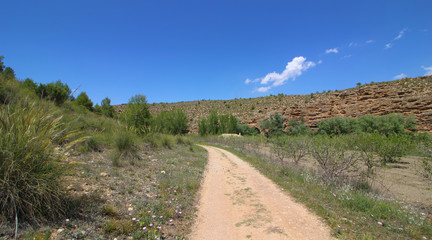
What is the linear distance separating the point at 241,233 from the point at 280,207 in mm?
1683

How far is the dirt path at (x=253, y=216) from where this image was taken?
12.1ft

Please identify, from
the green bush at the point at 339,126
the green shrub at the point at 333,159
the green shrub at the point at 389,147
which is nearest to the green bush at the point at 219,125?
the green bush at the point at 339,126

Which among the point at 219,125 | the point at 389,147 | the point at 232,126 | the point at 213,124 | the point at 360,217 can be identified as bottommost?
the point at 360,217

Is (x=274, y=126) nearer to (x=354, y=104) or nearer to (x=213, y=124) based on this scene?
(x=213, y=124)

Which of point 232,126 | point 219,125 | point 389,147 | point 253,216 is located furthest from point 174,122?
point 253,216

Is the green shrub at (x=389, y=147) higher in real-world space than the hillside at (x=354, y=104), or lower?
lower

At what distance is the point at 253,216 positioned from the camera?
4465mm

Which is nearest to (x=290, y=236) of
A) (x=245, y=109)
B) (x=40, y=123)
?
(x=40, y=123)

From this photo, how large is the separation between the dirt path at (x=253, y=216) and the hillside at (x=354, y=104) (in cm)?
3598

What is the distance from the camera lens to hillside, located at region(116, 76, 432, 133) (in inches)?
1244

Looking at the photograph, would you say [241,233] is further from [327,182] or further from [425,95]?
[425,95]

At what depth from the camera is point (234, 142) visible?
2838 cm

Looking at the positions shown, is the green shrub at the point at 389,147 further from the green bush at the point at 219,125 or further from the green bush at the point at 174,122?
the green bush at the point at 174,122

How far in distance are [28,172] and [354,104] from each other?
153 feet
